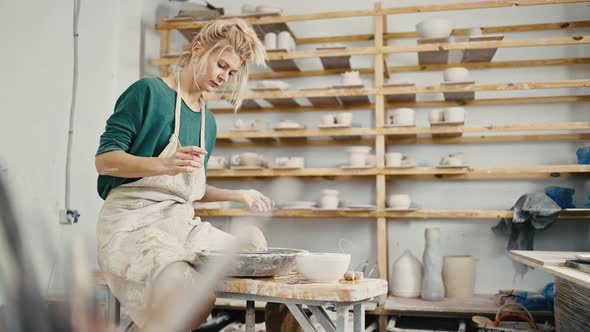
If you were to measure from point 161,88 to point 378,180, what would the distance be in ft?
7.17

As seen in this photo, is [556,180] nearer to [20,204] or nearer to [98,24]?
[98,24]

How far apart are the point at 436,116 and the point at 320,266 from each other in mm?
2460

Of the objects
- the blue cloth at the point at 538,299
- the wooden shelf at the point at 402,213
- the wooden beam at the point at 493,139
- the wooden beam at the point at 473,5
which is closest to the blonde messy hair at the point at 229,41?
the wooden shelf at the point at 402,213

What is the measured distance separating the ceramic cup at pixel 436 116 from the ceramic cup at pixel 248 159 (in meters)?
1.26

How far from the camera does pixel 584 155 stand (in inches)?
148

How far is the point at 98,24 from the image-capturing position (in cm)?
372

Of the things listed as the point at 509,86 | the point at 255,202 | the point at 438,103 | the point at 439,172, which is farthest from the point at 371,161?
the point at 255,202

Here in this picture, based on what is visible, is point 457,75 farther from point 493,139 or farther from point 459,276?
point 459,276

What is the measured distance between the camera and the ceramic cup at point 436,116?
3.88 meters

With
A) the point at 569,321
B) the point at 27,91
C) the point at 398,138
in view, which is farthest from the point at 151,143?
the point at 398,138

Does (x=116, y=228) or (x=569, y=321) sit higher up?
(x=116, y=228)

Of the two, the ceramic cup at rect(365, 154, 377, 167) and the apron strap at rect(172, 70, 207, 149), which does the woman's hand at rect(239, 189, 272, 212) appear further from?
the ceramic cup at rect(365, 154, 377, 167)

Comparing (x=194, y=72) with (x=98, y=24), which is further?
(x=98, y=24)

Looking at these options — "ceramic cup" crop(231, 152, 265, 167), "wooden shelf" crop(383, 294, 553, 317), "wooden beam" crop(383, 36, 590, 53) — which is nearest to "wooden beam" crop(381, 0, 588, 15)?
"wooden beam" crop(383, 36, 590, 53)
